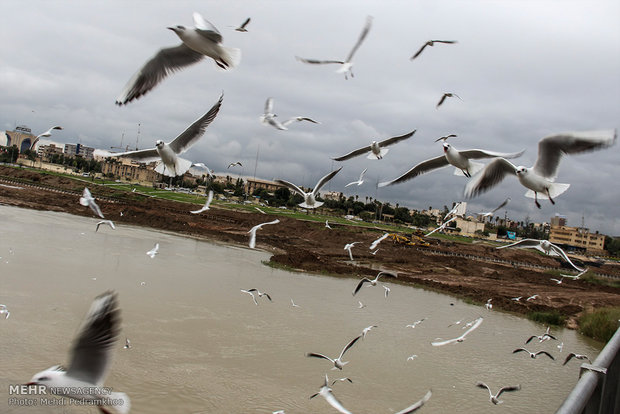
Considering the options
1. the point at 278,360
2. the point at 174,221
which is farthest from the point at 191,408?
the point at 174,221

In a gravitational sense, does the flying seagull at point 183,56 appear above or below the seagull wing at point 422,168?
above

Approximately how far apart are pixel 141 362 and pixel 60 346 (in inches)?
58.3

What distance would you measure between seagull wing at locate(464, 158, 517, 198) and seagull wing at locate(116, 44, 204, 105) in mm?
3133

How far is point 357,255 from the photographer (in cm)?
3312

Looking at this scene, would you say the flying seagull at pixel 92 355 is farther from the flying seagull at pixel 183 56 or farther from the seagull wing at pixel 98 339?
the flying seagull at pixel 183 56

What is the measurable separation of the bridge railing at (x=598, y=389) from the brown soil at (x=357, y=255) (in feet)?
58.1

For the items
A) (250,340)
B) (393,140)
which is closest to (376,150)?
(393,140)

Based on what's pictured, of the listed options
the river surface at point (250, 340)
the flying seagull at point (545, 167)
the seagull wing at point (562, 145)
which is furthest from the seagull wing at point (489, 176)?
the river surface at point (250, 340)

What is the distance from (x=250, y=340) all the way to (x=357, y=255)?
75.2 feet

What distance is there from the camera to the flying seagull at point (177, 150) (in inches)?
194

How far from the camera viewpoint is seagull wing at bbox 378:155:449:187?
17.4 ft

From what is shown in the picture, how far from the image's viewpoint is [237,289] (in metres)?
16.0

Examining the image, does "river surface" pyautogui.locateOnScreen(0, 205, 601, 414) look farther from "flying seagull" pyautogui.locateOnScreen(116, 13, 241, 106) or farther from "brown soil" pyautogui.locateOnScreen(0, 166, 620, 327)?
"flying seagull" pyautogui.locateOnScreen(116, 13, 241, 106)

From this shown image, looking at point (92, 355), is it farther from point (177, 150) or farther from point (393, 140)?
point (393, 140)
